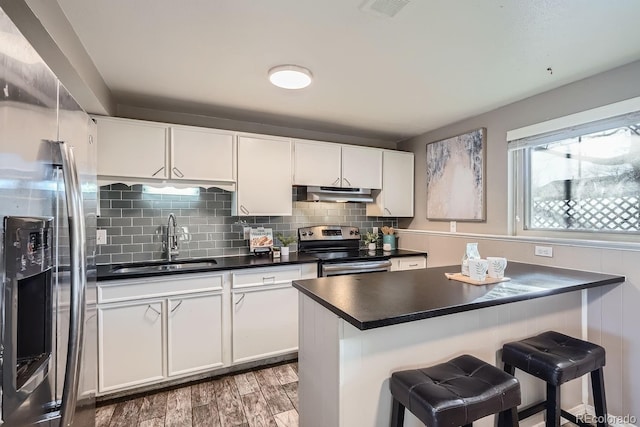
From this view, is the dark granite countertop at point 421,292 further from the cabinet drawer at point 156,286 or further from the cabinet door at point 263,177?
the cabinet door at point 263,177

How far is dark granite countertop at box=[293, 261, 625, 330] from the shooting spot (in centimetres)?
122

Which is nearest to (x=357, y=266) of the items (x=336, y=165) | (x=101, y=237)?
(x=336, y=165)

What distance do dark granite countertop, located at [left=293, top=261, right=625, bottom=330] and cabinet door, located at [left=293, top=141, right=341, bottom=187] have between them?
1534mm

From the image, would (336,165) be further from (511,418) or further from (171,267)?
(511,418)

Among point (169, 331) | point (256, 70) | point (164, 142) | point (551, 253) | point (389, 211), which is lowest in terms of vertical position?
point (169, 331)

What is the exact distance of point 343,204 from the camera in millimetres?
3715

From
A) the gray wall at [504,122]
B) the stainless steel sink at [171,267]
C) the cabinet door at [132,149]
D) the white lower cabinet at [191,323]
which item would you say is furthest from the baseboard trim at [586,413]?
the cabinet door at [132,149]

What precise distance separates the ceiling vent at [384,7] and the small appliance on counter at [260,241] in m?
2.18

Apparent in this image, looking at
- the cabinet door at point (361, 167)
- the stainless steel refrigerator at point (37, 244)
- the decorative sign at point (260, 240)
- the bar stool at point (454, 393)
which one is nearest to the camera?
the stainless steel refrigerator at point (37, 244)

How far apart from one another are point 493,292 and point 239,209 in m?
2.14

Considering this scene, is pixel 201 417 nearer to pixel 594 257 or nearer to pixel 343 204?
pixel 343 204

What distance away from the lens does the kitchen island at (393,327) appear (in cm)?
127

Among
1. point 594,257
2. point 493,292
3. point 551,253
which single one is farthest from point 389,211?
point 493,292

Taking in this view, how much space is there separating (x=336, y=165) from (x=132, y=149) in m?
1.90
